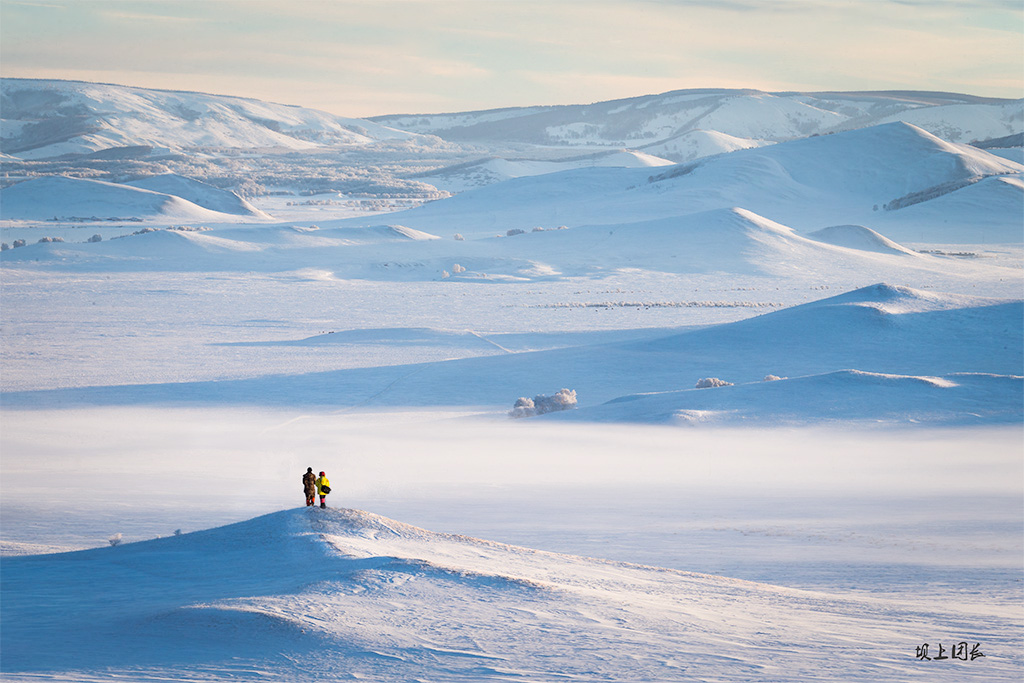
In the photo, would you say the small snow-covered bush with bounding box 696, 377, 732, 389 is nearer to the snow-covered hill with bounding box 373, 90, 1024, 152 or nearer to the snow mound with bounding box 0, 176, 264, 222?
the snow mound with bounding box 0, 176, 264, 222

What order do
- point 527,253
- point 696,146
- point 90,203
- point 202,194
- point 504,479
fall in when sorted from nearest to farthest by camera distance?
point 504,479 < point 527,253 < point 90,203 < point 202,194 < point 696,146

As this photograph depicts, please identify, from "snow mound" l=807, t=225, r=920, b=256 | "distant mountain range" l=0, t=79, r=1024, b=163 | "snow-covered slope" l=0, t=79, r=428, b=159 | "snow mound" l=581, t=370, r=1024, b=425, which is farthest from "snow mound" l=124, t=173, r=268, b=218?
"snow-covered slope" l=0, t=79, r=428, b=159

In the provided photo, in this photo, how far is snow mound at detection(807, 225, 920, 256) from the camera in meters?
47.8

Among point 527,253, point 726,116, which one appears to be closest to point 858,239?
point 527,253

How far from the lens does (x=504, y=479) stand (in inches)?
482

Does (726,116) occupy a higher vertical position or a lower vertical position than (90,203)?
higher

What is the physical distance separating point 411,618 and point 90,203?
63561mm

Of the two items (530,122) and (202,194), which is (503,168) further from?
(530,122)

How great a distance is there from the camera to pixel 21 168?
99.8 m

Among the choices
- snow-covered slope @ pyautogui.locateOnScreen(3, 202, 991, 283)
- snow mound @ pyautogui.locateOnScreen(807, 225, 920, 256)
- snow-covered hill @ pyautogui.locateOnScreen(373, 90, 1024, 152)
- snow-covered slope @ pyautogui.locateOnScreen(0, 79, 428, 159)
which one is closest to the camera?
snow-covered slope @ pyautogui.locateOnScreen(3, 202, 991, 283)

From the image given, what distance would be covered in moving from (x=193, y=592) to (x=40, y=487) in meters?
6.02

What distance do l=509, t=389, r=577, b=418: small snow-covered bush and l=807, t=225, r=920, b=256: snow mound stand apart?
33.2 metres

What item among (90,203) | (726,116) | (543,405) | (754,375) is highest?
(726,116)

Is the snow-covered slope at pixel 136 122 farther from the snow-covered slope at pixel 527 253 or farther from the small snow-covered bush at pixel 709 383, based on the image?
the small snow-covered bush at pixel 709 383
